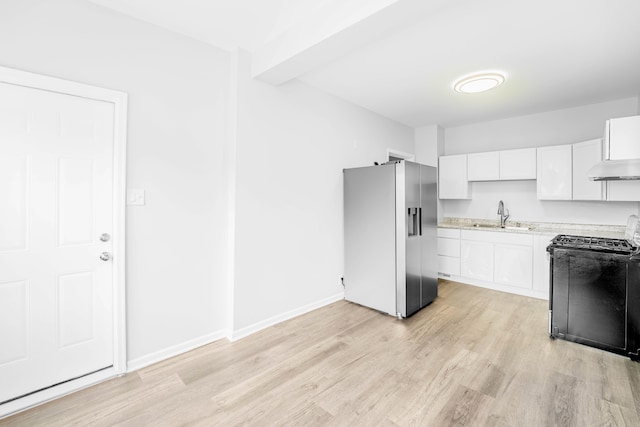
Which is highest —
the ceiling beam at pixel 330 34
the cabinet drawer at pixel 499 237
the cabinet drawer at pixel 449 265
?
the ceiling beam at pixel 330 34

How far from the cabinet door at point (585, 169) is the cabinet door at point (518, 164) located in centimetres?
45

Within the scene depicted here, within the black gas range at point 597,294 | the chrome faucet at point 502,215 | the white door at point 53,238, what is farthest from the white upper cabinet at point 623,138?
the white door at point 53,238

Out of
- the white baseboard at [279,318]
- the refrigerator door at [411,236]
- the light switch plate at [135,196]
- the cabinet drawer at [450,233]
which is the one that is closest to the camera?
the light switch plate at [135,196]

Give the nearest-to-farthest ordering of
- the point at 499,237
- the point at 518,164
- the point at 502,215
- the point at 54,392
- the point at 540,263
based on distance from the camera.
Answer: the point at 54,392, the point at 540,263, the point at 499,237, the point at 518,164, the point at 502,215

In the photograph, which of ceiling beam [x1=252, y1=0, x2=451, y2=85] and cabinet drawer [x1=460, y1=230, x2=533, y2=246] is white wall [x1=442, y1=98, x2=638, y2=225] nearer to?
cabinet drawer [x1=460, y1=230, x2=533, y2=246]

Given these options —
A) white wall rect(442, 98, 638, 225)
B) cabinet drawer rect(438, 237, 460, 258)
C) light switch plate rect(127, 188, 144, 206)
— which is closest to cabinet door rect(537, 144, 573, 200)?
white wall rect(442, 98, 638, 225)

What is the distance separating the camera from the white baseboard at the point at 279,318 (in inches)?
104

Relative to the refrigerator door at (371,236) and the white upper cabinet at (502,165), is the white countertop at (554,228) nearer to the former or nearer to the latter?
the white upper cabinet at (502,165)

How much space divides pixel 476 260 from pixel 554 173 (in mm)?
1541

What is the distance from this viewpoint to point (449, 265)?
178 inches

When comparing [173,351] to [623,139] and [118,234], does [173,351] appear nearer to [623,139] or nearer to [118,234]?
[118,234]

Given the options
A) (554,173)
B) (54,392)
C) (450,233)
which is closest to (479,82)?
(554,173)

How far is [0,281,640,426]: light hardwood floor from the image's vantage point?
168 centimetres

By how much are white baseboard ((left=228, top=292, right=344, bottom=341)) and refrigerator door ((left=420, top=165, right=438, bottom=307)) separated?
3.48 ft
